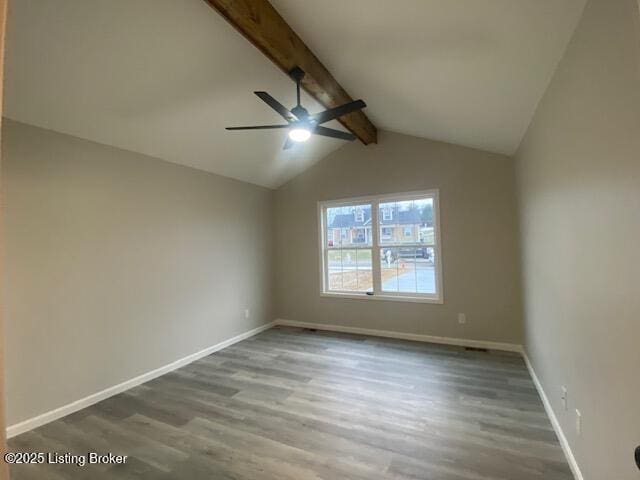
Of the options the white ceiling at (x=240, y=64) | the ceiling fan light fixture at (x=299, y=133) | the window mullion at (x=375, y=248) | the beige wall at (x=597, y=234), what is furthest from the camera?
the window mullion at (x=375, y=248)

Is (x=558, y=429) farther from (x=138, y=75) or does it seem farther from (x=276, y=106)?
(x=138, y=75)

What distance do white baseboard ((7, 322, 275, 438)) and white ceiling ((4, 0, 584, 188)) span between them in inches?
94.3

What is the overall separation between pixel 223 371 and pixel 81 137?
8.97 feet

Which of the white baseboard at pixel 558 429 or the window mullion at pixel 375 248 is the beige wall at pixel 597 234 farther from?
the window mullion at pixel 375 248

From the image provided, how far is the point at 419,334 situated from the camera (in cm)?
447

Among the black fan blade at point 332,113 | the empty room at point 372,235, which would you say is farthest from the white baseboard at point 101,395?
the black fan blade at point 332,113

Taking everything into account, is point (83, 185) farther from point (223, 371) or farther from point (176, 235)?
point (223, 371)

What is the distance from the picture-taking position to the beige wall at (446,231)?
402cm

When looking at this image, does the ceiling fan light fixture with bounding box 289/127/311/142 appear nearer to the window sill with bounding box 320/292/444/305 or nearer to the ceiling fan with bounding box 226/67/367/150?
the ceiling fan with bounding box 226/67/367/150

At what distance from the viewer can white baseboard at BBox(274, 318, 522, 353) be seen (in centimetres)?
401

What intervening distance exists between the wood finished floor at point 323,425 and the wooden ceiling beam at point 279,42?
285cm

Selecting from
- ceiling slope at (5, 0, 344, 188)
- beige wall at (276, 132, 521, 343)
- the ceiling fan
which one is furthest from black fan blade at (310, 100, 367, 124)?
beige wall at (276, 132, 521, 343)

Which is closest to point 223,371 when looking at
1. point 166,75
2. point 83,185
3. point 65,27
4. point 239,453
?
point 239,453

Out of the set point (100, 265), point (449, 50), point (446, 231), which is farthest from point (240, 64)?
point (446, 231)
